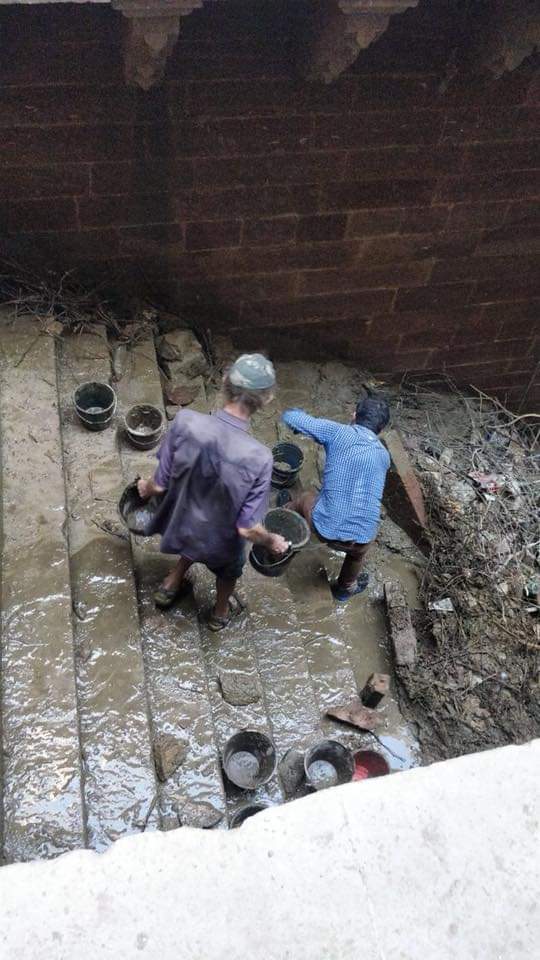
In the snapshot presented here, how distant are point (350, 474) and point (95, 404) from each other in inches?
71.7

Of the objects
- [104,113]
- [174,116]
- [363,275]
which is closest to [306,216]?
[363,275]

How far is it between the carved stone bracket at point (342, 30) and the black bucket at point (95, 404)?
232 centimetres

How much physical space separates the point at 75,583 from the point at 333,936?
8.54ft

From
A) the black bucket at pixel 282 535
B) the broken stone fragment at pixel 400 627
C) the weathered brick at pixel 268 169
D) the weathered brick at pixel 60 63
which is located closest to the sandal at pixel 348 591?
the broken stone fragment at pixel 400 627

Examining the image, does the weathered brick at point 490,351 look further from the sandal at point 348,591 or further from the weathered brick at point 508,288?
the sandal at point 348,591

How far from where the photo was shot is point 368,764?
13.4ft

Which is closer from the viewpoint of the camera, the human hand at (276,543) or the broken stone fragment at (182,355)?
the human hand at (276,543)

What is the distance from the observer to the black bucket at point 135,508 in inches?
158

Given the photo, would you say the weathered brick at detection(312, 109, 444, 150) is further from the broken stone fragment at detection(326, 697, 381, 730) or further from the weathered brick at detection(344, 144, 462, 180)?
the broken stone fragment at detection(326, 697, 381, 730)

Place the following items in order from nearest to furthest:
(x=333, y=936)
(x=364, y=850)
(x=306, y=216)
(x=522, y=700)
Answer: (x=333, y=936), (x=364, y=850), (x=522, y=700), (x=306, y=216)

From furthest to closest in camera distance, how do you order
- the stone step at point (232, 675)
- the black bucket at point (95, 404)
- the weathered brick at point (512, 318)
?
the weathered brick at point (512, 318)
the black bucket at point (95, 404)
the stone step at point (232, 675)

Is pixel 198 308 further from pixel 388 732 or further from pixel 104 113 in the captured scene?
pixel 388 732

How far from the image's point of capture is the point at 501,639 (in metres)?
4.91

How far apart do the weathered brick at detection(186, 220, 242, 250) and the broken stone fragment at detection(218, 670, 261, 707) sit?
3.11 meters
